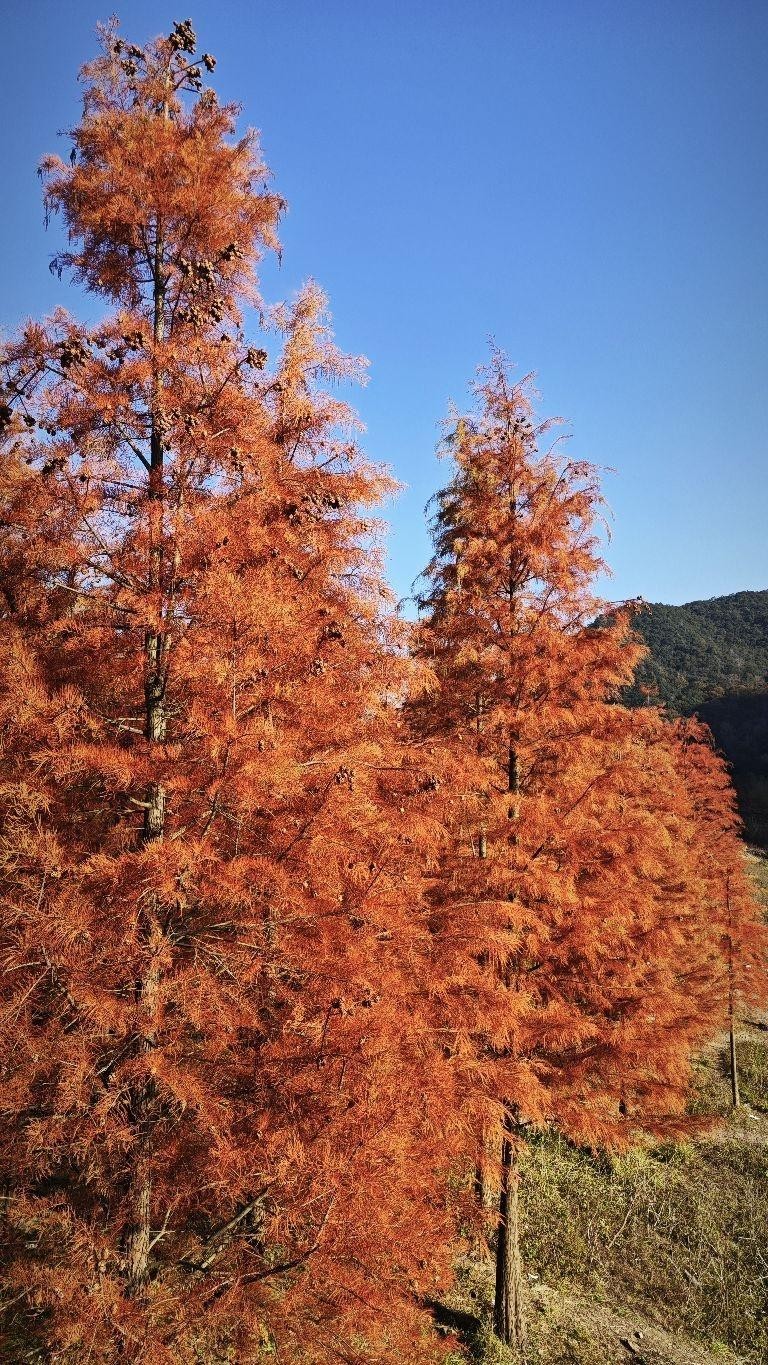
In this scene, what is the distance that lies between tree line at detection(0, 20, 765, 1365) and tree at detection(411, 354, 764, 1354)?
0.27 ft

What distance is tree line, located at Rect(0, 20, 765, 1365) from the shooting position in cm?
411

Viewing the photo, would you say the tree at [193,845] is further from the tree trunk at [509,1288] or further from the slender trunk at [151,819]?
the tree trunk at [509,1288]

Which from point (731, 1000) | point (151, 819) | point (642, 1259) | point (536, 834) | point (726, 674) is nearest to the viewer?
point (151, 819)

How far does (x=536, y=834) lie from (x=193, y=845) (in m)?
4.58

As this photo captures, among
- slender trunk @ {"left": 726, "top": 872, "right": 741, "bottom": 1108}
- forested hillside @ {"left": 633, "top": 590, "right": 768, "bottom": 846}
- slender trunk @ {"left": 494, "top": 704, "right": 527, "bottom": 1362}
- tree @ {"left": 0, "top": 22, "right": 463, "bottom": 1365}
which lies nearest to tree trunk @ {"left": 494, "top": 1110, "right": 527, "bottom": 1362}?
slender trunk @ {"left": 494, "top": 704, "right": 527, "bottom": 1362}

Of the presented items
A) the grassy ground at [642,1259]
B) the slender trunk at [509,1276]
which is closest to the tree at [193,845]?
the slender trunk at [509,1276]

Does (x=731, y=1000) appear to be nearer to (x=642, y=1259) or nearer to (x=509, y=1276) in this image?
(x=642, y=1259)

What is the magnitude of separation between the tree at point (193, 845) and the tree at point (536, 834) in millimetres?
1383

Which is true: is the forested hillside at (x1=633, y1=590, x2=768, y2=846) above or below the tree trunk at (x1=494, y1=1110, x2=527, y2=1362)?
above

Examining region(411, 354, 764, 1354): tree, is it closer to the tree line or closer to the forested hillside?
the tree line

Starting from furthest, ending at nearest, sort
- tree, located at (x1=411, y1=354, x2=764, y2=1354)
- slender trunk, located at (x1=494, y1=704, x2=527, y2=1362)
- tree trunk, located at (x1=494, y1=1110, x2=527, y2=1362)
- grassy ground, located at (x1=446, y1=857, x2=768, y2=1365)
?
1. grassy ground, located at (x1=446, y1=857, x2=768, y2=1365)
2. tree trunk, located at (x1=494, y1=1110, x2=527, y2=1362)
3. slender trunk, located at (x1=494, y1=704, x2=527, y2=1362)
4. tree, located at (x1=411, y1=354, x2=764, y2=1354)

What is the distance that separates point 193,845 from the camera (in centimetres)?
422

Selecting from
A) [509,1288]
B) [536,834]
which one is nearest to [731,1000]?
[509,1288]

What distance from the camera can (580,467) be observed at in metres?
8.23
